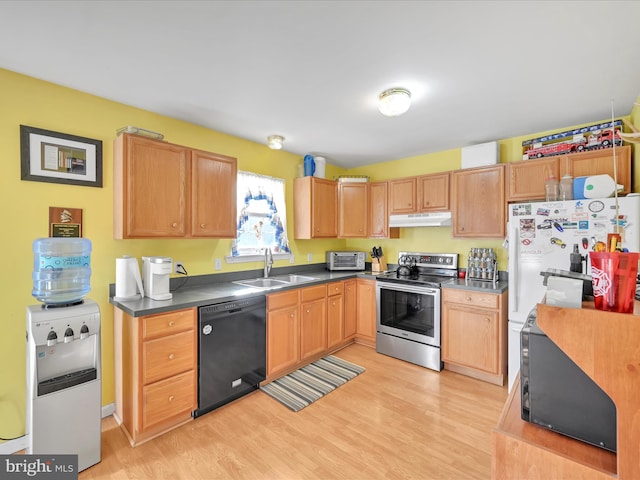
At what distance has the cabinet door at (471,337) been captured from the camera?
2773 millimetres

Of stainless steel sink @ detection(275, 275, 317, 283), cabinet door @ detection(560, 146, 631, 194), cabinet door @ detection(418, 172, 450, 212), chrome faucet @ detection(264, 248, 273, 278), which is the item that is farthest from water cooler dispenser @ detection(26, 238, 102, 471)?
cabinet door @ detection(560, 146, 631, 194)

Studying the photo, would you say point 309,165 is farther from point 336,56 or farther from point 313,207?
point 336,56

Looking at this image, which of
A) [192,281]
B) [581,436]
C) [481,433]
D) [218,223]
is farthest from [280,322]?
[581,436]

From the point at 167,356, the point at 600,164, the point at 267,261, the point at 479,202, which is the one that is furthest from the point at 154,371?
the point at 600,164

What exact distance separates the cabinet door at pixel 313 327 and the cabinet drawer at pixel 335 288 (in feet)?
0.45

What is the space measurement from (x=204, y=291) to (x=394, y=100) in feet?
7.33

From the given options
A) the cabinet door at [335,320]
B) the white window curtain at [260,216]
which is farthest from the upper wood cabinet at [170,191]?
the cabinet door at [335,320]

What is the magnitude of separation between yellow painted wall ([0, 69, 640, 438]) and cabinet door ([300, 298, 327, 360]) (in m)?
0.96

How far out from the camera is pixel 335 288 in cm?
351

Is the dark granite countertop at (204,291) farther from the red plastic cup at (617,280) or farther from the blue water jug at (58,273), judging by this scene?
the red plastic cup at (617,280)

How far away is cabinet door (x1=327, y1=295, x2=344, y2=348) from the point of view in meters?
→ 3.41

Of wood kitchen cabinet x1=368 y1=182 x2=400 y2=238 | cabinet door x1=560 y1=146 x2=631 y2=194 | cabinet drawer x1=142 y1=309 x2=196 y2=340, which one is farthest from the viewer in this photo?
wood kitchen cabinet x1=368 y1=182 x2=400 y2=238

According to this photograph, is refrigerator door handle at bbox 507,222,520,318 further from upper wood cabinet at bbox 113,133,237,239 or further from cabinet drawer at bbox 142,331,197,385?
cabinet drawer at bbox 142,331,197,385

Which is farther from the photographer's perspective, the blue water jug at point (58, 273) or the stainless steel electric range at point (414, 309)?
the stainless steel electric range at point (414, 309)
